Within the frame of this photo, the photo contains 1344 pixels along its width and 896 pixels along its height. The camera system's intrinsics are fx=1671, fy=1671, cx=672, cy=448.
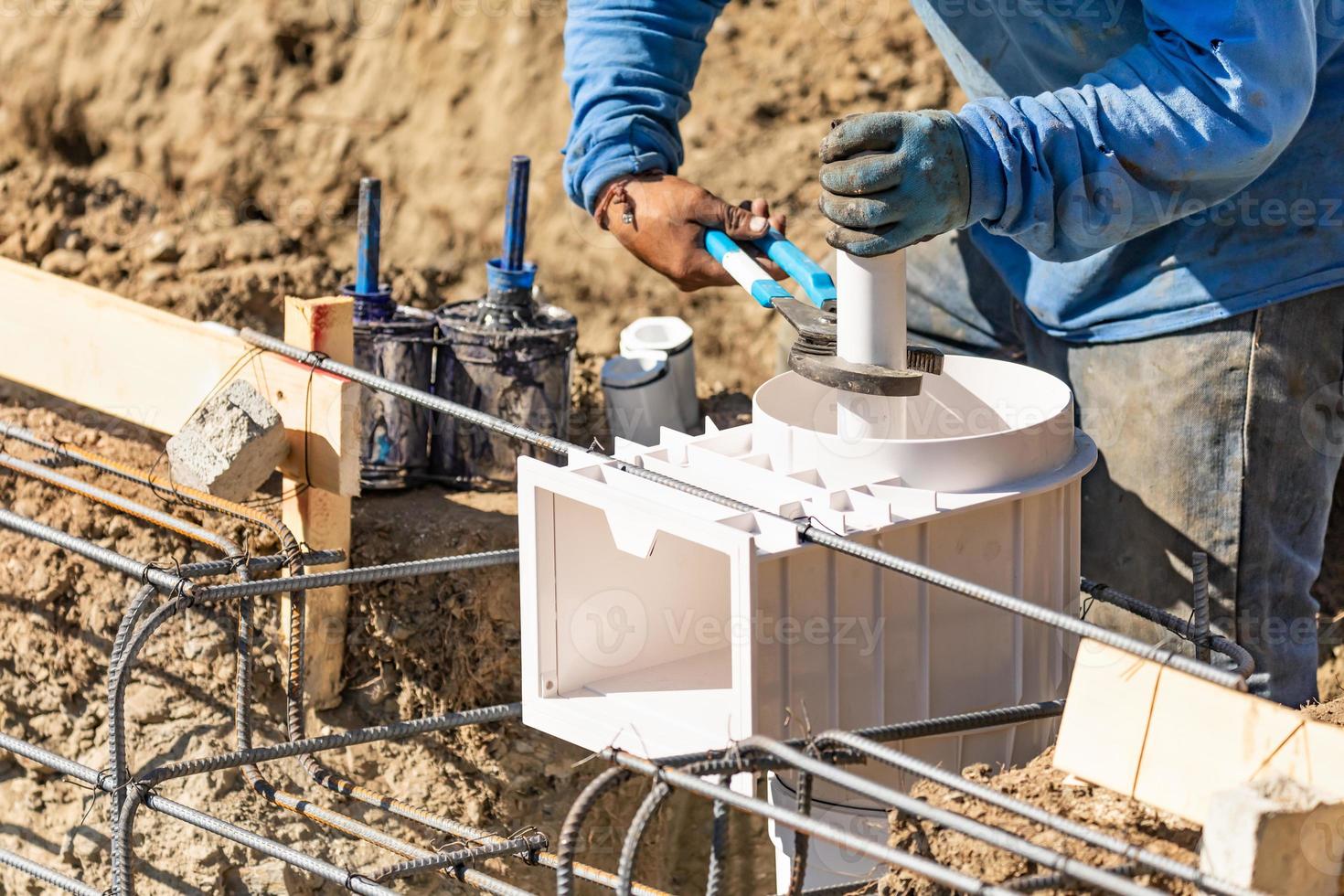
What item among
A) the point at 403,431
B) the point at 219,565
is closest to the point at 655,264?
the point at 219,565

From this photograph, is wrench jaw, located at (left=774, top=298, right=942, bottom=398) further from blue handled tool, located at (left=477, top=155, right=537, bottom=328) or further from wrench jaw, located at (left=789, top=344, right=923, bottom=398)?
blue handled tool, located at (left=477, top=155, right=537, bottom=328)

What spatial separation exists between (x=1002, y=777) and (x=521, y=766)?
2069mm

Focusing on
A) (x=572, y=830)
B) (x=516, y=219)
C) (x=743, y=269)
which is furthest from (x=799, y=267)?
(x=516, y=219)

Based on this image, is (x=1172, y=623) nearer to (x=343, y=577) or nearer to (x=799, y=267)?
(x=799, y=267)

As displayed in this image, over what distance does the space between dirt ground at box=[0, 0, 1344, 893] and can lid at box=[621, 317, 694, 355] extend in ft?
0.95

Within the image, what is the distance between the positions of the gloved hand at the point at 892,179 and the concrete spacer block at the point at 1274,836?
0.97 meters

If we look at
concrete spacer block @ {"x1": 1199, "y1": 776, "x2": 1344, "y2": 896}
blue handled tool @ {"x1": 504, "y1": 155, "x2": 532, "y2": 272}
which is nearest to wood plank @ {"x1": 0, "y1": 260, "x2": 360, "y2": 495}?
blue handled tool @ {"x1": 504, "y1": 155, "x2": 532, "y2": 272}

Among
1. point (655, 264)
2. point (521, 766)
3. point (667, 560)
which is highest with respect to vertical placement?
point (655, 264)

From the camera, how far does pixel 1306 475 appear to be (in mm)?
3162

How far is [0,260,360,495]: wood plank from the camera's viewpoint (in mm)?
3479

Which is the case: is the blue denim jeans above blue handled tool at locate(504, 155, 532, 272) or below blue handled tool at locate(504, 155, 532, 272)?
below

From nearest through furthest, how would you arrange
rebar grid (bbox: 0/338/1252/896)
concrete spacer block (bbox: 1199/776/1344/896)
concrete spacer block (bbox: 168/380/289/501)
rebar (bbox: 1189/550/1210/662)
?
1. concrete spacer block (bbox: 1199/776/1344/896)
2. rebar grid (bbox: 0/338/1252/896)
3. rebar (bbox: 1189/550/1210/662)
4. concrete spacer block (bbox: 168/380/289/501)

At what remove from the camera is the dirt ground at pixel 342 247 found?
4008 millimetres

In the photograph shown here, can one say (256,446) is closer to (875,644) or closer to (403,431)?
(403,431)
